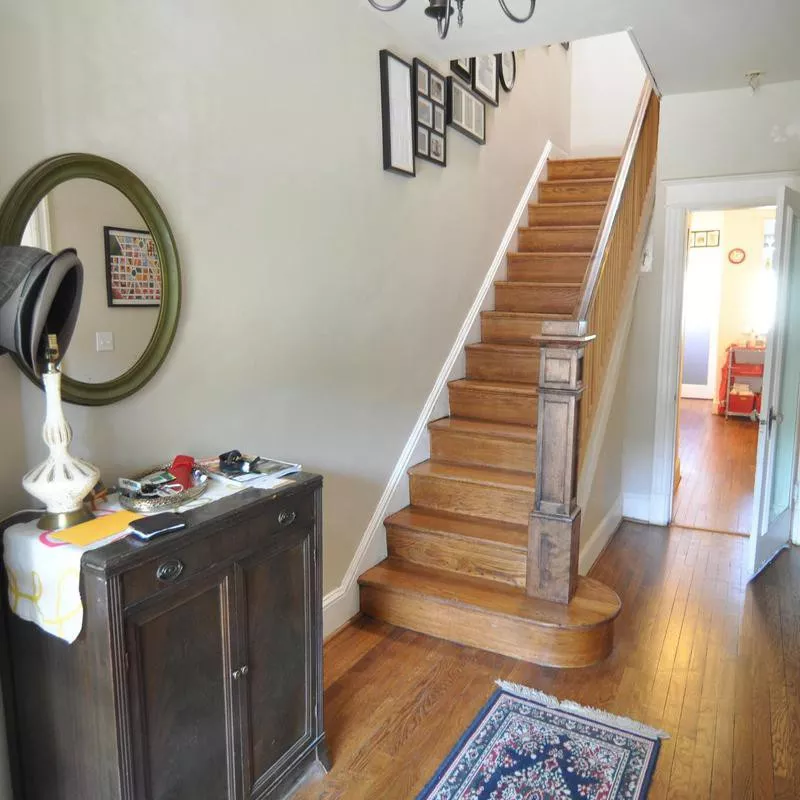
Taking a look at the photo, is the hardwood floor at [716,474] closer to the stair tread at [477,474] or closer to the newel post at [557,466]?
the stair tread at [477,474]

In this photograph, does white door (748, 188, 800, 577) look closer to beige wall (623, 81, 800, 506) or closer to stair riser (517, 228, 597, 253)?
beige wall (623, 81, 800, 506)

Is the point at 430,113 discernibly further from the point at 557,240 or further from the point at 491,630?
the point at 491,630

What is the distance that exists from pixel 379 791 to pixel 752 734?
1.36 metres

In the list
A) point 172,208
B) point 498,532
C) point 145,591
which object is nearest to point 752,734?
point 498,532

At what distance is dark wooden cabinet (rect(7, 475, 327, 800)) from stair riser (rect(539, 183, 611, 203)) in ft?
12.5

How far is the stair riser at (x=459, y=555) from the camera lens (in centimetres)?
311

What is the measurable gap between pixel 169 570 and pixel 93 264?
886 millimetres

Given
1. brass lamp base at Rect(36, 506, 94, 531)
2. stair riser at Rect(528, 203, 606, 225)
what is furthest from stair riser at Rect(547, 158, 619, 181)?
brass lamp base at Rect(36, 506, 94, 531)

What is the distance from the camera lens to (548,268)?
454cm

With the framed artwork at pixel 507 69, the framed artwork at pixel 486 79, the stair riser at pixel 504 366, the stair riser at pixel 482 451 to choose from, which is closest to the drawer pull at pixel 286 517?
the stair riser at pixel 482 451

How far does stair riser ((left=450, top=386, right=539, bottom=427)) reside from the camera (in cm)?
378

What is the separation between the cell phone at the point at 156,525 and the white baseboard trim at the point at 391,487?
1.38 m

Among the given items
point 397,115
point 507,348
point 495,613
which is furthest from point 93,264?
point 507,348

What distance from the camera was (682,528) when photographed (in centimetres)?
462
